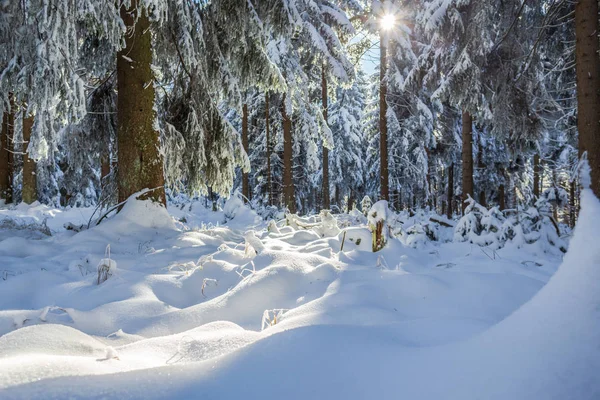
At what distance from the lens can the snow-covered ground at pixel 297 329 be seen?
83 cm

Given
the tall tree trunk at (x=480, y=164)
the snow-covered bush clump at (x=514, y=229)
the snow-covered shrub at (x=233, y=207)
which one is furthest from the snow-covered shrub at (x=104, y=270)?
the tall tree trunk at (x=480, y=164)

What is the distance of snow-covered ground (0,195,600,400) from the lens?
829 millimetres

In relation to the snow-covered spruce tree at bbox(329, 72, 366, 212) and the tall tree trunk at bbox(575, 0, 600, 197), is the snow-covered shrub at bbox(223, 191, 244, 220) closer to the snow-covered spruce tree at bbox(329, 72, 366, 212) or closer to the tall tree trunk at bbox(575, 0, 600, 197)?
the tall tree trunk at bbox(575, 0, 600, 197)

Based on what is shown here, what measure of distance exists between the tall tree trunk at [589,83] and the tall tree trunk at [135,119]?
254 inches

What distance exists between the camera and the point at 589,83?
5.07 metres

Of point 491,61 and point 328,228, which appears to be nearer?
point 328,228

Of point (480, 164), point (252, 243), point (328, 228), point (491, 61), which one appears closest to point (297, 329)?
point (252, 243)

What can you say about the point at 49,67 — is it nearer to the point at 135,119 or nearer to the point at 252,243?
the point at 135,119

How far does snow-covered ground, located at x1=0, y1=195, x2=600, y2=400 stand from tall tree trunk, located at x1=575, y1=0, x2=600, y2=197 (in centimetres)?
278

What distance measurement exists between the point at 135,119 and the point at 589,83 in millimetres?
6754

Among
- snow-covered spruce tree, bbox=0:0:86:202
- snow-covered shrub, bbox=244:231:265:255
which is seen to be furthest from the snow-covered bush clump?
snow-covered spruce tree, bbox=0:0:86:202

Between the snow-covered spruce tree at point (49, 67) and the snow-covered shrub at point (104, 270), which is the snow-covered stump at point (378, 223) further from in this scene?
the snow-covered spruce tree at point (49, 67)

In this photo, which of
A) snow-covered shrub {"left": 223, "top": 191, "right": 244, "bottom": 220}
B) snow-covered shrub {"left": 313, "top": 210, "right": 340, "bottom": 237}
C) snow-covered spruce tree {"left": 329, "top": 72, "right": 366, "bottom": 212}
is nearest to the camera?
snow-covered shrub {"left": 313, "top": 210, "right": 340, "bottom": 237}

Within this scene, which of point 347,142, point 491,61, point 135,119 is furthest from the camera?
point 347,142
